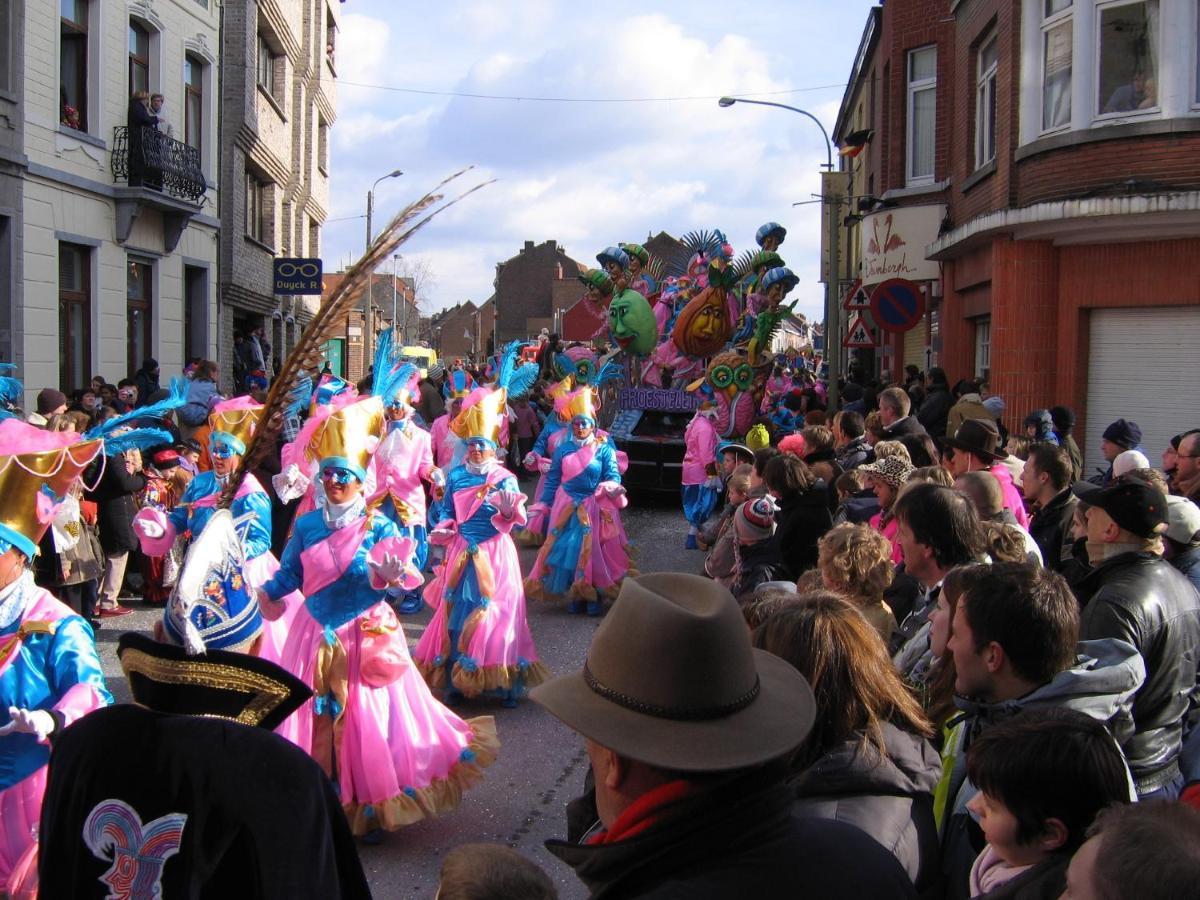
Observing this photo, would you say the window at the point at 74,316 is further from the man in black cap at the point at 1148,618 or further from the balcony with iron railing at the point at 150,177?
the man in black cap at the point at 1148,618

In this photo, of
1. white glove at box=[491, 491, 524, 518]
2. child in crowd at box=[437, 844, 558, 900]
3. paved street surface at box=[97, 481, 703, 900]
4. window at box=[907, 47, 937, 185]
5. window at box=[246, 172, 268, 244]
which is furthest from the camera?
window at box=[246, 172, 268, 244]

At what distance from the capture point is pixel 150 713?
7.82ft

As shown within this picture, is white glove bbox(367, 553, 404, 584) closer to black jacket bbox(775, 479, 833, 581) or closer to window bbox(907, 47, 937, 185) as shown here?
black jacket bbox(775, 479, 833, 581)

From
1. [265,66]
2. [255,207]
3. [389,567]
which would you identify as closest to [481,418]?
[389,567]

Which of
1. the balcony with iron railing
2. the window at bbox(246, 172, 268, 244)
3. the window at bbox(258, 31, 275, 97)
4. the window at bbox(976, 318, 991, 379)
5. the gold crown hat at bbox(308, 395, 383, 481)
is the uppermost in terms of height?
the window at bbox(258, 31, 275, 97)

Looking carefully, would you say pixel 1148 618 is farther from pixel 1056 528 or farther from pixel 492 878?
pixel 492 878

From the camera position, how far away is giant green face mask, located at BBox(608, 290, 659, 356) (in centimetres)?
1582

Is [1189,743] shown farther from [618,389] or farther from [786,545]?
[618,389]

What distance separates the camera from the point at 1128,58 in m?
10.6

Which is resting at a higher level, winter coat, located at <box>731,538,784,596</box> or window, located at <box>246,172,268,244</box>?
window, located at <box>246,172,268,244</box>

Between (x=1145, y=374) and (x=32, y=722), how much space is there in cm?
1080

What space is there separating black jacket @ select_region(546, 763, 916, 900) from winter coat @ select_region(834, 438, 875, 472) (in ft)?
19.1

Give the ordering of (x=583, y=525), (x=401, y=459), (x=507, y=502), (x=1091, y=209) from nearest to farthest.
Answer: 1. (x=507, y=502)
2. (x=401, y=459)
3. (x=583, y=525)
4. (x=1091, y=209)

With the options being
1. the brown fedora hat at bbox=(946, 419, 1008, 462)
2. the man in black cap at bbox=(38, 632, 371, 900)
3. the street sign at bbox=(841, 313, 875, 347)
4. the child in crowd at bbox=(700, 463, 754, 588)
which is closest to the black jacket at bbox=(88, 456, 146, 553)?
the child in crowd at bbox=(700, 463, 754, 588)
